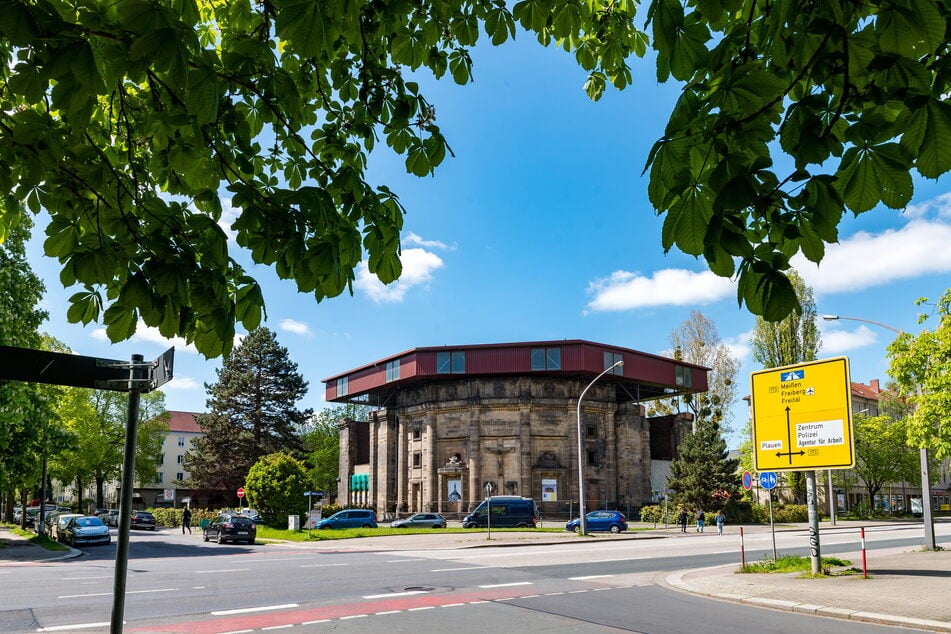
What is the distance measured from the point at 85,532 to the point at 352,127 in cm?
3308

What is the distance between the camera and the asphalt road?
34.5ft

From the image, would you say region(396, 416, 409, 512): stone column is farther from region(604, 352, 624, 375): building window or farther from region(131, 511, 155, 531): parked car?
region(131, 511, 155, 531): parked car

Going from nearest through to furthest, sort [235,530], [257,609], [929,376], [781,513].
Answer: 1. [257,609]
2. [929,376]
3. [235,530]
4. [781,513]

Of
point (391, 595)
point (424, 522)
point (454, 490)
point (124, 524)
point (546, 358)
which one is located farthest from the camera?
point (454, 490)

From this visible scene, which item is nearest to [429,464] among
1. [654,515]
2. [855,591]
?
[654,515]

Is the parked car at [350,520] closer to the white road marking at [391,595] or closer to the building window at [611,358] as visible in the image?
the building window at [611,358]

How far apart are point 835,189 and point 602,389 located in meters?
57.3

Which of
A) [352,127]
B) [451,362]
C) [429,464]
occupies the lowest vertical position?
[429,464]

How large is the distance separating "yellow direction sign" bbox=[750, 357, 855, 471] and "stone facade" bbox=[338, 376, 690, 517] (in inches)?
1481

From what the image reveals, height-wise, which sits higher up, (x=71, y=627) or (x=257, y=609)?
(x=71, y=627)

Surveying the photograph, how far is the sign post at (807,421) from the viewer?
52.1 feet

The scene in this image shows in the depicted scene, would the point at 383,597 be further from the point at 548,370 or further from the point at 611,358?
the point at 611,358

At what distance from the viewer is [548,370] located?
55.0 m

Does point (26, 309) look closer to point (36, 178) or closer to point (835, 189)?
point (36, 178)
